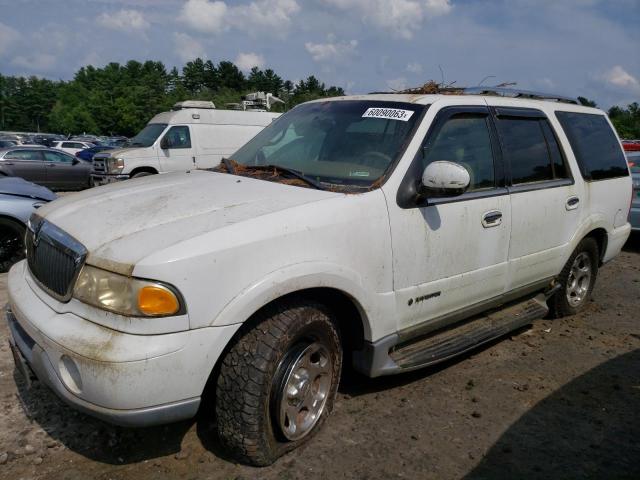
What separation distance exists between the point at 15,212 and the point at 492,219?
5055 mm

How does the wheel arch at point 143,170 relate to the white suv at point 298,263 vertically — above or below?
below

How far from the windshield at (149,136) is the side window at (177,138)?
0.78ft

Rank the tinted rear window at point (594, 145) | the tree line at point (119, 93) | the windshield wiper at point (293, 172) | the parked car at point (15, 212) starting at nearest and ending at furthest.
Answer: the windshield wiper at point (293, 172), the tinted rear window at point (594, 145), the parked car at point (15, 212), the tree line at point (119, 93)

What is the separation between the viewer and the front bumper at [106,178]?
1338 centimetres

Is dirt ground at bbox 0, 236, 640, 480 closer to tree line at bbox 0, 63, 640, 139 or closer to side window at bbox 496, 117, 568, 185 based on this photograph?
side window at bbox 496, 117, 568, 185

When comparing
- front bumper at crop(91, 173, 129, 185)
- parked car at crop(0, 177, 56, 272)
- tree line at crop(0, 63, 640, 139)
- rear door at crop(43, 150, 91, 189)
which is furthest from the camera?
tree line at crop(0, 63, 640, 139)

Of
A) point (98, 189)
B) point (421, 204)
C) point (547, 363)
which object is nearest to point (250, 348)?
point (421, 204)

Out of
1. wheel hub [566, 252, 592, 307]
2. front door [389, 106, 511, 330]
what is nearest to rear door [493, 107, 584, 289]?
front door [389, 106, 511, 330]

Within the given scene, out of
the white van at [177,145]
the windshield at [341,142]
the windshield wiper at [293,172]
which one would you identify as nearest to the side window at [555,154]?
the windshield at [341,142]

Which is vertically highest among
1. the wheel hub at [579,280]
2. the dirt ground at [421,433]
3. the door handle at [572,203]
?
the door handle at [572,203]

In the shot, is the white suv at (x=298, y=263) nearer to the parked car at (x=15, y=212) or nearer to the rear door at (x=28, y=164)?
the parked car at (x=15, y=212)

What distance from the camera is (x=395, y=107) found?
11.6 feet

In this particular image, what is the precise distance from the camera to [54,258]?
2727 mm

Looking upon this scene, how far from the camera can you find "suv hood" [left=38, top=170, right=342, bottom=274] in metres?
2.43
